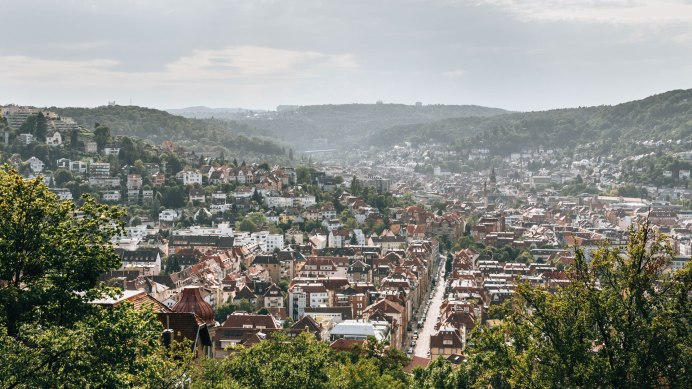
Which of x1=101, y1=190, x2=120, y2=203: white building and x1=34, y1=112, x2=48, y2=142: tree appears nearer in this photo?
x1=101, y1=190, x2=120, y2=203: white building

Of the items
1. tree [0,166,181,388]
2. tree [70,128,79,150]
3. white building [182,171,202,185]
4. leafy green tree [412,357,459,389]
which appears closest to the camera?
tree [0,166,181,388]

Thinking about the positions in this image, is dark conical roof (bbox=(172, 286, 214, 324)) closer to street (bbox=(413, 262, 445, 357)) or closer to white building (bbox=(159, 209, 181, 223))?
street (bbox=(413, 262, 445, 357))

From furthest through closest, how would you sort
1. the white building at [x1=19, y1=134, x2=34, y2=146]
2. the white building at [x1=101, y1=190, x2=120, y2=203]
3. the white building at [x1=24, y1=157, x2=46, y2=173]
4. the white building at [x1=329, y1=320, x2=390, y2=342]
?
1. the white building at [x1=19, y1=134, x2=34, y2=146]
2. the white building at [x1=24, y1=157, x2=46, y2=173]
3. the white building at [x1=101, y1=190, x2=120, y2=203]
4. the white building at [x1=329, y1=320, x2=390, y2=342]

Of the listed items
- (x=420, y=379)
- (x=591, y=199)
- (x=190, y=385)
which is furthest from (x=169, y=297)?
(x=591, y=199)

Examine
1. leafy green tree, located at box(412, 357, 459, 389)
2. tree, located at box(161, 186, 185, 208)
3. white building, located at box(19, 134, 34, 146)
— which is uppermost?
white building, located at box(19, 134, 34, 146)

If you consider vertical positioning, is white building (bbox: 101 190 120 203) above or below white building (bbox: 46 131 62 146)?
below

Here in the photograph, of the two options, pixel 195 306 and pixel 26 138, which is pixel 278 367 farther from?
pixel 26 138

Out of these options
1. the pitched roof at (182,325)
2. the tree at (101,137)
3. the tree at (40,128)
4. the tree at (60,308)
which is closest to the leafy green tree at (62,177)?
the tree at (40,128)

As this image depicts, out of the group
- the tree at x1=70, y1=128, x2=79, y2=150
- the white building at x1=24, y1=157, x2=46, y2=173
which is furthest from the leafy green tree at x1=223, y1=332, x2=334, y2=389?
the tree at x1=70, y1=128, x2=79, y2=150

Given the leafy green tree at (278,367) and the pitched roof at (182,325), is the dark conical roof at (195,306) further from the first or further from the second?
the pitched roof at (182,325)
